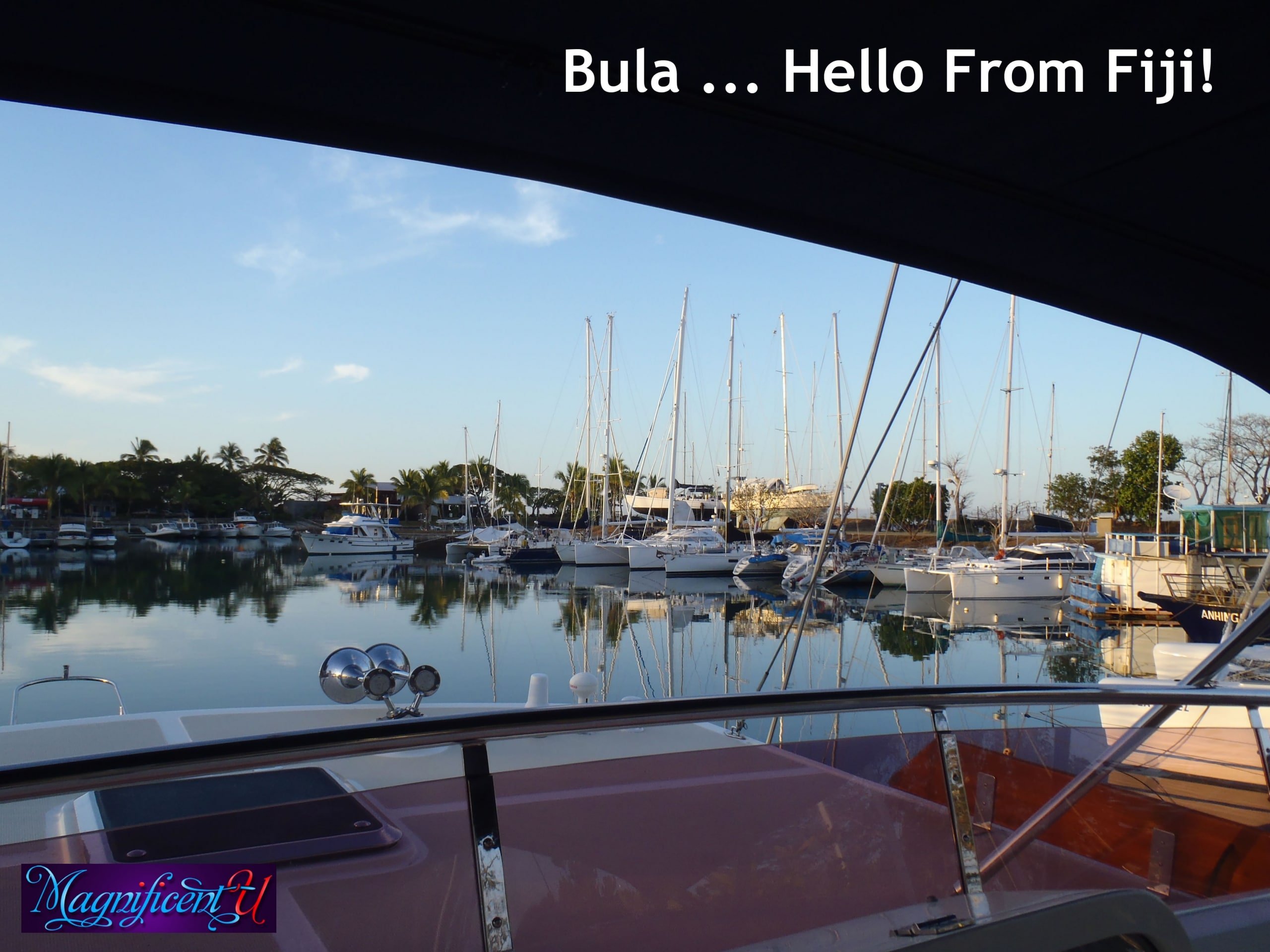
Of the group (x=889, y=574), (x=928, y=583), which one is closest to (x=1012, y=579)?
(x=928, y=583)

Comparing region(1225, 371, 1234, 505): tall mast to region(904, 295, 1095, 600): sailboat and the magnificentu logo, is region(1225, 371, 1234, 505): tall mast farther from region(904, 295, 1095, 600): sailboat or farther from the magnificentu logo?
the magnificentu logo

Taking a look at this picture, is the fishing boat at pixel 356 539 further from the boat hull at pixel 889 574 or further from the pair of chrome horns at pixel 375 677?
the pair of chrome horns at pixel 375 677

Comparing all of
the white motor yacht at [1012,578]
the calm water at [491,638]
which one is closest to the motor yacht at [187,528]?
the calm water at [491,638]

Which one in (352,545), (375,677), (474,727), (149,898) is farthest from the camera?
(352,545)

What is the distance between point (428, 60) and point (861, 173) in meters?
1.21

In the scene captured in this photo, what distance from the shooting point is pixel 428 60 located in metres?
1.83

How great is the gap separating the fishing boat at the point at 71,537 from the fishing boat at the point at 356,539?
1911cm

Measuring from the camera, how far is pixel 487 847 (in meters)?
1.37

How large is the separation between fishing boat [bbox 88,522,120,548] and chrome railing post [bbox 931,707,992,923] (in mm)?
71033

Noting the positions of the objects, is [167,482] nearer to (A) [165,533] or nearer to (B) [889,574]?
(A) [165,533]

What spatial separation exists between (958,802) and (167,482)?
300 ft

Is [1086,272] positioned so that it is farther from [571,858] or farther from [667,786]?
[571,858]

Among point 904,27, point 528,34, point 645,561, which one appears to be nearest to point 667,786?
point 528,34

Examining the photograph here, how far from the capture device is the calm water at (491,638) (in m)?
16.3
